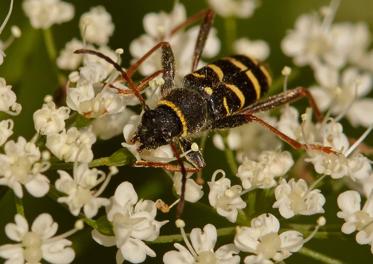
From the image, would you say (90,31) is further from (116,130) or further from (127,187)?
(127,187)

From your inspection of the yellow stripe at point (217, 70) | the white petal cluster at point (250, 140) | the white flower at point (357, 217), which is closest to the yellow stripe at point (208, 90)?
the yellow stripe at point (217, 70)

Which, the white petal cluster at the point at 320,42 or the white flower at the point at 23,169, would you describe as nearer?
the white flower at the point at 23,169

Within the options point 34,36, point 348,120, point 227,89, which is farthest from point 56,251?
point 348,120

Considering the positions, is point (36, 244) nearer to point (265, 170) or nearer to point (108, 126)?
point (108, 126)

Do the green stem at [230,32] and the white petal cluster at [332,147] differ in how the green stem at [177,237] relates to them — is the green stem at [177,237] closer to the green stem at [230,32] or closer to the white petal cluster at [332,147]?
the white petal cluster at [332,147]

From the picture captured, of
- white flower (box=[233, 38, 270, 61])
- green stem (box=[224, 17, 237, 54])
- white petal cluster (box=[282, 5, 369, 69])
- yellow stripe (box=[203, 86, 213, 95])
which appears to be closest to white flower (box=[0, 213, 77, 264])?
yellow stripe (box=[203, 86, 213, 95])

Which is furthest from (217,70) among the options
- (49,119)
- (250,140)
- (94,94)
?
(49,119)
